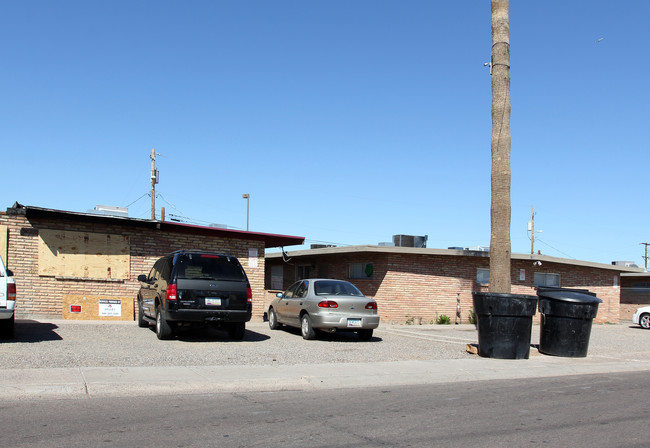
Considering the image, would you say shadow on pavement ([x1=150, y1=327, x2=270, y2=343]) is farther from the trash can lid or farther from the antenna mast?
the antenna mast

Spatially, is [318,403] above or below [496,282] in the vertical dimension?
below

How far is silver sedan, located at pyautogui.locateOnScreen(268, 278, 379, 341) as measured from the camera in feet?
46.8

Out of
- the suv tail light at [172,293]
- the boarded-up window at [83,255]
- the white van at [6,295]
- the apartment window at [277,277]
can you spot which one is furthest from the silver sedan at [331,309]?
the apartment window at [277,277]

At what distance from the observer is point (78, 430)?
19.6ft

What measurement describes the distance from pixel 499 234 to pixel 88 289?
36.6ft

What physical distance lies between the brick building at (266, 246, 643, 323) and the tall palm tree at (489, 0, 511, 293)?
7963mm

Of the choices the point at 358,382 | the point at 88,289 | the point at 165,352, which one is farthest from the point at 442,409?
the point at 88,289

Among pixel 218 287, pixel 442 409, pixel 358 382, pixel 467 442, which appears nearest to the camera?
pixel 467 442

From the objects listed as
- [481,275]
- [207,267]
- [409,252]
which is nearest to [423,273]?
[409,252]

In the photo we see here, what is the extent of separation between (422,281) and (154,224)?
10257 mm

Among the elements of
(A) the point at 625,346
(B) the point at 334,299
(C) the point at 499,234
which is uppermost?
(C) the point at 499,234

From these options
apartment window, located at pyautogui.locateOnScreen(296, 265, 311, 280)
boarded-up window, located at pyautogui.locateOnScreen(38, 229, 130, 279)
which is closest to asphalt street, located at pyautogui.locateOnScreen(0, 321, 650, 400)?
boarded-up window, located at pyautogui.locateOnScreen(38, 229, 130, 279)

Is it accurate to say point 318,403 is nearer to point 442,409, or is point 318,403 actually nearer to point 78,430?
point 442,409

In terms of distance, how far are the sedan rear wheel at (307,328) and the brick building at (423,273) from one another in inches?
265
